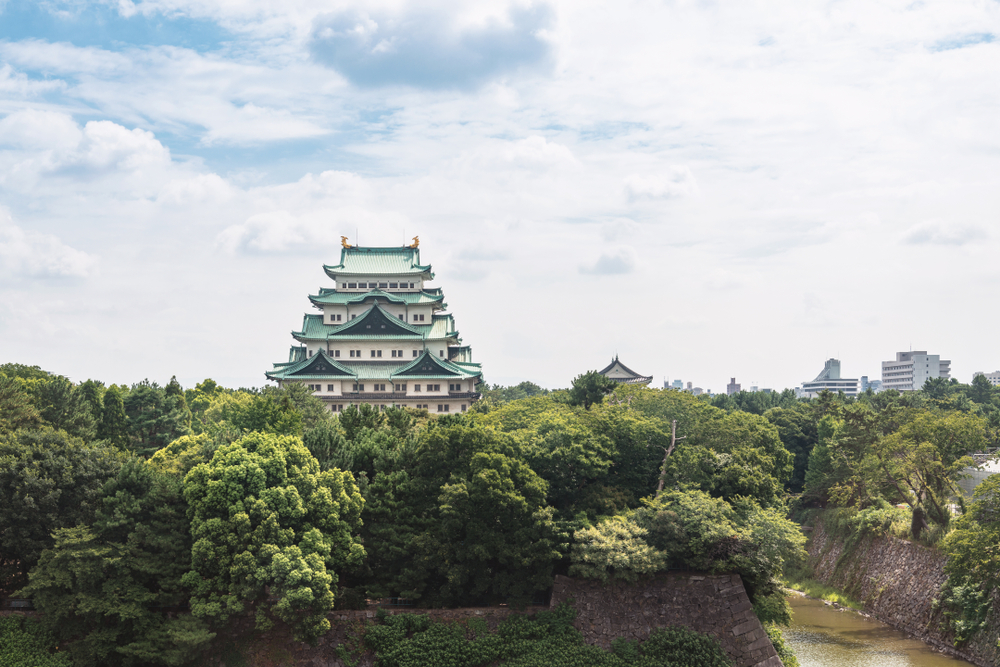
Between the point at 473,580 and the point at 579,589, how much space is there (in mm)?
3254

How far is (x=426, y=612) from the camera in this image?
85.1 feet

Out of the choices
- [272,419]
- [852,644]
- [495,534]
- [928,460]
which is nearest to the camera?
[495,534]

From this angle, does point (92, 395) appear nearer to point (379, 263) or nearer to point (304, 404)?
point (304, 404)

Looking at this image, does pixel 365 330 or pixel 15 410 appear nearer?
pixel 15 410

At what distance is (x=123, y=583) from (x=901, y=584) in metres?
27.1

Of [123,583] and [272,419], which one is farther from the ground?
[272,419]

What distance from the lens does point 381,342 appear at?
56688 mm

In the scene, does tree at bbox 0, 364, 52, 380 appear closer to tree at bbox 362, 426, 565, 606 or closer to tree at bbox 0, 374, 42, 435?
tree at bbox 0, 374, 42, 435

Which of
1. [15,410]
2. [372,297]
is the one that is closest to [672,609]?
[15,410]

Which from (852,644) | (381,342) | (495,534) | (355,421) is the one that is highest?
(381,342)

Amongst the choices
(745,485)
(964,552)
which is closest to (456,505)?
(745,485)

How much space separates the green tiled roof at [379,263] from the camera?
5925 centimetres

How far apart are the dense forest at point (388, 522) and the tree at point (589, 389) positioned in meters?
7.22

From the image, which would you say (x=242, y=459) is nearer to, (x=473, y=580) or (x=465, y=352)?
(x=473, y=580)
